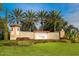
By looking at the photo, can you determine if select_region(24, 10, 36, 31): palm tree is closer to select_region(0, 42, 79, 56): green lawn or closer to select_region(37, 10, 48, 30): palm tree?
select_region(37, 10, 48, 30): palm tree

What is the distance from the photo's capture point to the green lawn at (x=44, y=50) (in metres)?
4.23

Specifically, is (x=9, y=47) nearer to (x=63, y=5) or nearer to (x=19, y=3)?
(x=19, y=3)

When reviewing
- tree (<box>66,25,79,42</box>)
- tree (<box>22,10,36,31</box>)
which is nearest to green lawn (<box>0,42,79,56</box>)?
tree (<box>66,25,79,42</box>)

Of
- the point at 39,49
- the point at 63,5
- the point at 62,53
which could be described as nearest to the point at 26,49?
the point at 39,49

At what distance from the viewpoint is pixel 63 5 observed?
427 cm

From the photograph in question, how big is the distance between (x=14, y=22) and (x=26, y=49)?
14.9 inches

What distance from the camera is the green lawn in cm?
423

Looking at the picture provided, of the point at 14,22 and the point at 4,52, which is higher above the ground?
→ the point at 14,22

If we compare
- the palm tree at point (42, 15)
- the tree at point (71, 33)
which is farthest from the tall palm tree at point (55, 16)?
the tree at point (71, 33)

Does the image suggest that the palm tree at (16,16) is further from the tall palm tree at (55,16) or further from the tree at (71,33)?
the tree at (71,33)

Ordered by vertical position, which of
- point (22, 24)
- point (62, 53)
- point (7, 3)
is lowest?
point (62, 53)

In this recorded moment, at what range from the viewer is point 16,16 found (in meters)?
4.29

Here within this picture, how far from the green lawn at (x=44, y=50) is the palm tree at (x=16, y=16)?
0.34 meters

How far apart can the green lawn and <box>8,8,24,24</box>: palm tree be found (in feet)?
1.13
